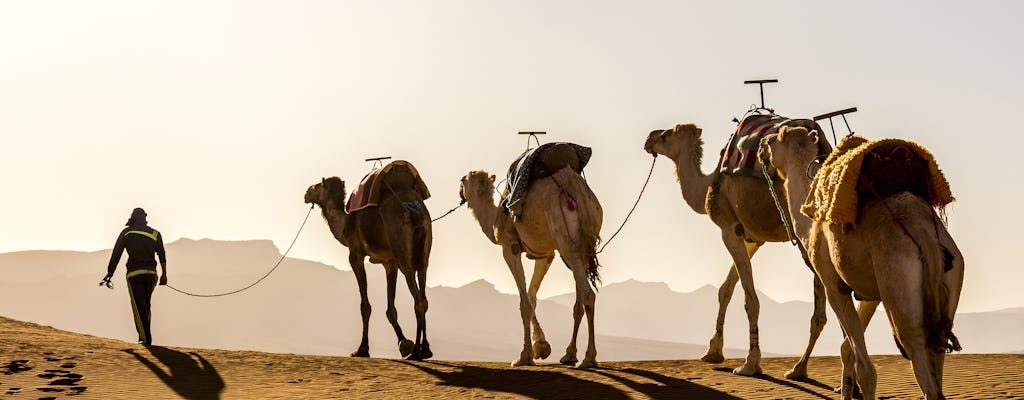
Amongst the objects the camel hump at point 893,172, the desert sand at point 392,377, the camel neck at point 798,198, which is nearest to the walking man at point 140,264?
the desert sand at point 392,377

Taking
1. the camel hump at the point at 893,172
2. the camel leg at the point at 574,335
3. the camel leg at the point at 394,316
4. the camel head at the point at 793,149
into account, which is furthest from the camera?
the camel leg at the point at 394,316

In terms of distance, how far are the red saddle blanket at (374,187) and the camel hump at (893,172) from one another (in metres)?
9.73

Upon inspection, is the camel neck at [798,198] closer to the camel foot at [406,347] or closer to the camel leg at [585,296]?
the camel leg at [585,296]

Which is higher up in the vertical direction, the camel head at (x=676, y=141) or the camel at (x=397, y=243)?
the camel head at (x=676, y=141)

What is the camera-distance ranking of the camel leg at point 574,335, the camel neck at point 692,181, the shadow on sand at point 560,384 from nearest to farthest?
the shadow on sand at point 560,384 → the camel neck at point 692,181 → the camel leg at point 574,335

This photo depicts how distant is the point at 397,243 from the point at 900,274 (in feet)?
32.2

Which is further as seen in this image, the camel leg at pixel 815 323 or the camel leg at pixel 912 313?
the camel leg at pixel 815 323

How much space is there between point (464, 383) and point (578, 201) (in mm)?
2932

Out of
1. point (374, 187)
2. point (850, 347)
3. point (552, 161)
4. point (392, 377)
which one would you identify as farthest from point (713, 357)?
point (374, 187)

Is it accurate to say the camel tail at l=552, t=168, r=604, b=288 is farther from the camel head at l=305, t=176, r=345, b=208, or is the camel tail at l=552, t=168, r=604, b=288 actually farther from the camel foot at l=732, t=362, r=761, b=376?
the camel head at l=305, t=176, r=345, b=208

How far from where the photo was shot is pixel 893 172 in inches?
291

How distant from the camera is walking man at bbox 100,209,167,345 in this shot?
15508 mm

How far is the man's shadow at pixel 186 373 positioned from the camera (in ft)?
38.1

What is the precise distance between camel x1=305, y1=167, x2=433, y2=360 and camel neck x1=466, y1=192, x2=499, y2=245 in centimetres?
83
